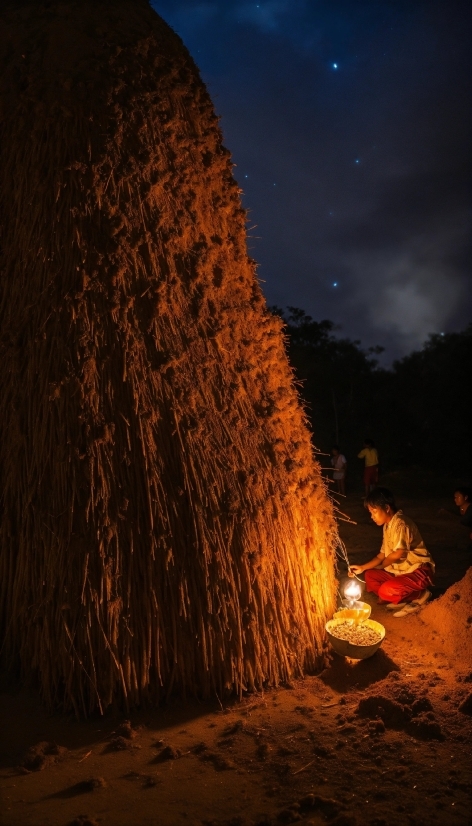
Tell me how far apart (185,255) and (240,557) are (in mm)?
2094

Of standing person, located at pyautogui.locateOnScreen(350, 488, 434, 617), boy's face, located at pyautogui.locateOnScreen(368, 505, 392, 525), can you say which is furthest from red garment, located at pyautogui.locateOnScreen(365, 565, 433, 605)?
boy's face, located at pyautogui.locateOnScreen(368, 505, 392, 525)

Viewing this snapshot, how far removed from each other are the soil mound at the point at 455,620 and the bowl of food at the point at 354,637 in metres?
0.60

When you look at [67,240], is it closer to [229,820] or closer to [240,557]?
[240,557]

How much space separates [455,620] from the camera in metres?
4.18

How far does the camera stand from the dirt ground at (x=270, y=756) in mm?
2480

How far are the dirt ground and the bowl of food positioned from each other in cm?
17

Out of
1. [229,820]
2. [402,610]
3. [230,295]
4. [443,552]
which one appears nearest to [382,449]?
[443,552]

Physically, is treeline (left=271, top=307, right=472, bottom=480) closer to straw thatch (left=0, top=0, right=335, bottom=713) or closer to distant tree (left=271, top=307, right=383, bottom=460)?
distant tree (left=271, top=307, right=383, bottom=460)

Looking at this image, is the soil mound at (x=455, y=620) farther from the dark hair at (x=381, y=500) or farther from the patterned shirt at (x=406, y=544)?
the dark hair at (x=381, y=500)

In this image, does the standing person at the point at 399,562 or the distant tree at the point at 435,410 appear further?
the distant tree at the point at 435,410

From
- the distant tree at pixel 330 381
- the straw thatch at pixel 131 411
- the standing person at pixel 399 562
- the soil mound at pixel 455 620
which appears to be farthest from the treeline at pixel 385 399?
the straw thatch at pixel 131 411

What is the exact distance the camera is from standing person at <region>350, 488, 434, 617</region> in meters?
4.98

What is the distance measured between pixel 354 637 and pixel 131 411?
7.12 feet

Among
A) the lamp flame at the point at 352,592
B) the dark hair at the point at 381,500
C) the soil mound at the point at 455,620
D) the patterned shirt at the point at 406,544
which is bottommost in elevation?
the soil mound at the point at 455,620
